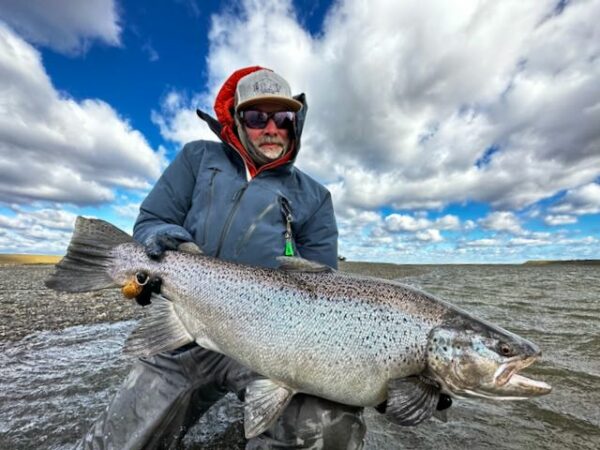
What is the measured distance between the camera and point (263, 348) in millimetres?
3119

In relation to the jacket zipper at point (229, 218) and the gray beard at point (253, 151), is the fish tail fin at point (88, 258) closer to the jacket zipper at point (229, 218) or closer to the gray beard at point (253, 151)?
the jacket zipper at point (229, 218)

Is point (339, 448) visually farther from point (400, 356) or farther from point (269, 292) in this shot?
point (269, 292)

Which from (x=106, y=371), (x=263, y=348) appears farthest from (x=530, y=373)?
(x=106, y=371)

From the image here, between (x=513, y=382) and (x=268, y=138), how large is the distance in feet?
11.2

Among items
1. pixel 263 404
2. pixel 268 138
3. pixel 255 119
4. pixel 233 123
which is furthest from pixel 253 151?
pixel 263 404

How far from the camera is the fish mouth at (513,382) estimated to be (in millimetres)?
2779

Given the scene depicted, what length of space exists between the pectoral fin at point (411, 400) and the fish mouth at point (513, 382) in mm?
465

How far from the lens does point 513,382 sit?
2818 millimetres

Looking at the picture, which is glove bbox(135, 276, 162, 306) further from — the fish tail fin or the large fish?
the fish tail fin

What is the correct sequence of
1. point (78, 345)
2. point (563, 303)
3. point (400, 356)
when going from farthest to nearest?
point (563, 303), point (78, 345), point (400, 356)

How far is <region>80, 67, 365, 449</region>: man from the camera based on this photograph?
3188mm

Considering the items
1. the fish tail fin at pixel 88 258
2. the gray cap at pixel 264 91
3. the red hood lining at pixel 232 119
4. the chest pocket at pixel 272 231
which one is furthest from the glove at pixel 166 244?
the gray cap at pixel 264 91

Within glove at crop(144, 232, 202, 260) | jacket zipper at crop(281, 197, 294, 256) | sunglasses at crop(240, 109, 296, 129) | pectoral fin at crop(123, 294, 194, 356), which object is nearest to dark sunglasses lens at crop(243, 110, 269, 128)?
sunglasses at crop(240, 109, 296, 129)

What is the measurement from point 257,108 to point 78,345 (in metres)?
5.33
